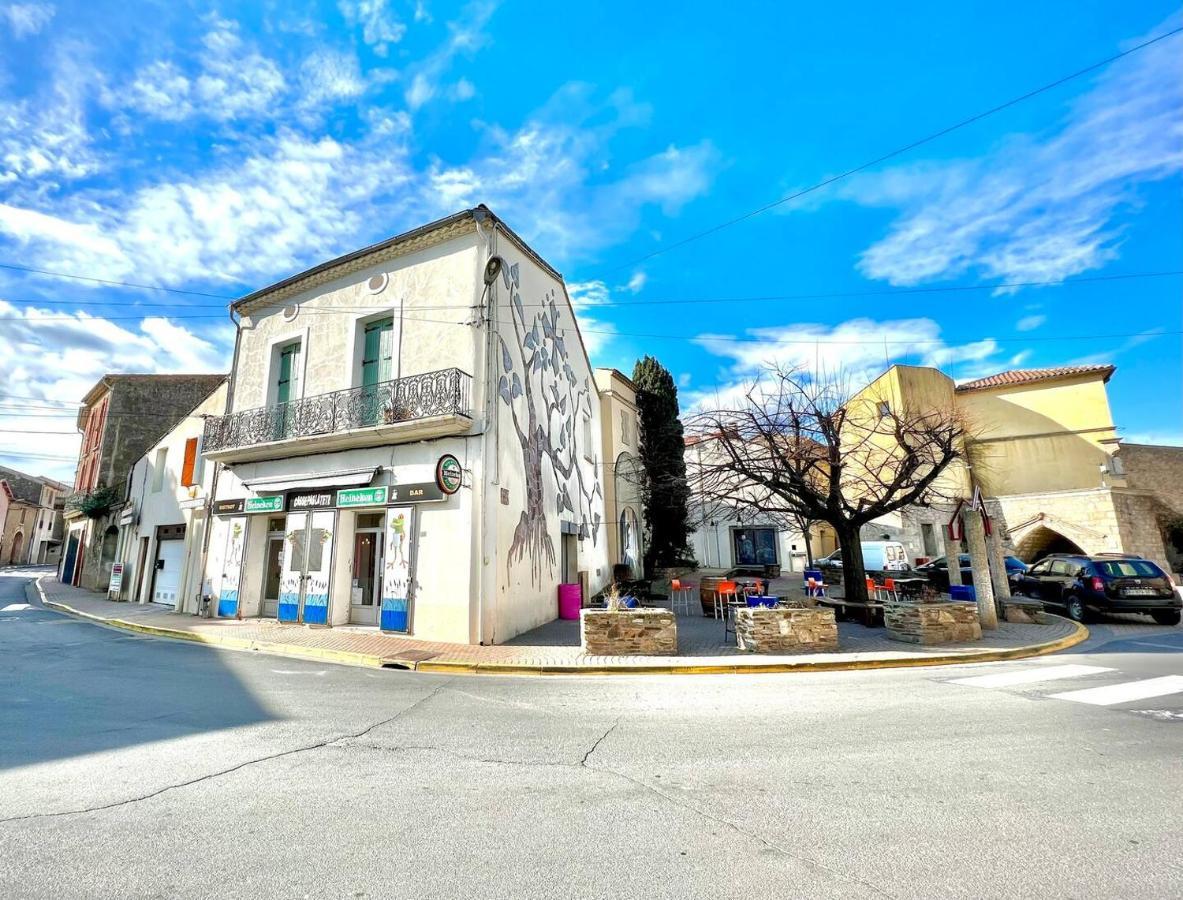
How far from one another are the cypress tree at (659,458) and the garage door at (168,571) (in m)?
16.4

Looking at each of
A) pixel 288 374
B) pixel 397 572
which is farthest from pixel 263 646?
pixel 288 374

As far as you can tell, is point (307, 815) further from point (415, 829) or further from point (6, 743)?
point (6, 743)

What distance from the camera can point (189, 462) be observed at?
1827 cm

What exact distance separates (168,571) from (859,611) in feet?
69.4

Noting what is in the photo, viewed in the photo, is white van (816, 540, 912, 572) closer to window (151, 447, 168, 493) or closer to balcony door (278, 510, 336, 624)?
balcony door (278, 510, 336, 624)

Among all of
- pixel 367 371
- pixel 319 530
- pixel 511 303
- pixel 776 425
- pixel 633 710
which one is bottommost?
pixel 633 710

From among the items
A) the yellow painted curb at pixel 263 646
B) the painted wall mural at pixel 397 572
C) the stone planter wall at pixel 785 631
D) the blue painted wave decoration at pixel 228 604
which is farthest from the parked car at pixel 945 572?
the blue painted wave decoration at pixel 228 604

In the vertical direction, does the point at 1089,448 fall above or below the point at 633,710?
above

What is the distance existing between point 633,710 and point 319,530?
9.98 m

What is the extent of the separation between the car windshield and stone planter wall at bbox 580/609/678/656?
1204 centimetres

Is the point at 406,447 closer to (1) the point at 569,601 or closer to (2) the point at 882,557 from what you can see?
(1) the point at 569,601

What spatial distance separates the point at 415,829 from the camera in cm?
327

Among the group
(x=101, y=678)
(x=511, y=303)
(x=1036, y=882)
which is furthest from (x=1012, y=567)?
(x=101, y=678)

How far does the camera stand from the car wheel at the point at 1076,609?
14.1 metres
